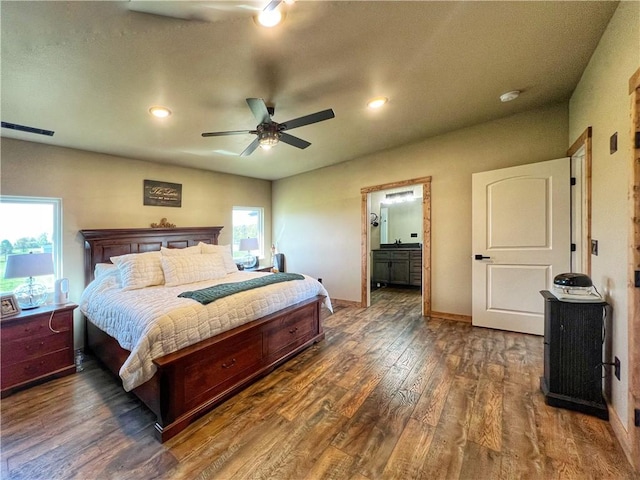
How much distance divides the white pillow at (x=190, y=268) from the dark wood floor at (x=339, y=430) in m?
1.08

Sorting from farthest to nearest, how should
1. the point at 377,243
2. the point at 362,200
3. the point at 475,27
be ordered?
the point at 377,243
the point at 362,200
the point at 475,27

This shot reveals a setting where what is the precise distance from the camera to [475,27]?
5.46 ft

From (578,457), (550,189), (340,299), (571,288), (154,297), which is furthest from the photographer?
(340,299)

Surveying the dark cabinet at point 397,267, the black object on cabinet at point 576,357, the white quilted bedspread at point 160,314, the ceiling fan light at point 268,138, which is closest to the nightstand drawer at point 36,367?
the white quilted bedspread at point 160,314

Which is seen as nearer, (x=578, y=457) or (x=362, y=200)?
(x=578, y=457)

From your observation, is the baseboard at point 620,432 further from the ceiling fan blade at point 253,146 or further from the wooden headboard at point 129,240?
the wooden headboard at point 129,240

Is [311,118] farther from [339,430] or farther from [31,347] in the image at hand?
[31,347]

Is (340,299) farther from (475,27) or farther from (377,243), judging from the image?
(475,27)

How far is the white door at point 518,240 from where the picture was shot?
112 inches

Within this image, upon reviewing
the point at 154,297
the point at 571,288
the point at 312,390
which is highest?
the point at 571,288

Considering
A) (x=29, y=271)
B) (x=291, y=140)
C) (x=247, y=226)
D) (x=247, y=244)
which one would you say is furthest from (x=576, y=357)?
(x=247, y=226)

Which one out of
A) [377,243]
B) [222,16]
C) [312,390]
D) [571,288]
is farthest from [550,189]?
[377,243]

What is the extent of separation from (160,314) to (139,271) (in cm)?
131

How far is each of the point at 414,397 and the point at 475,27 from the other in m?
2.64
